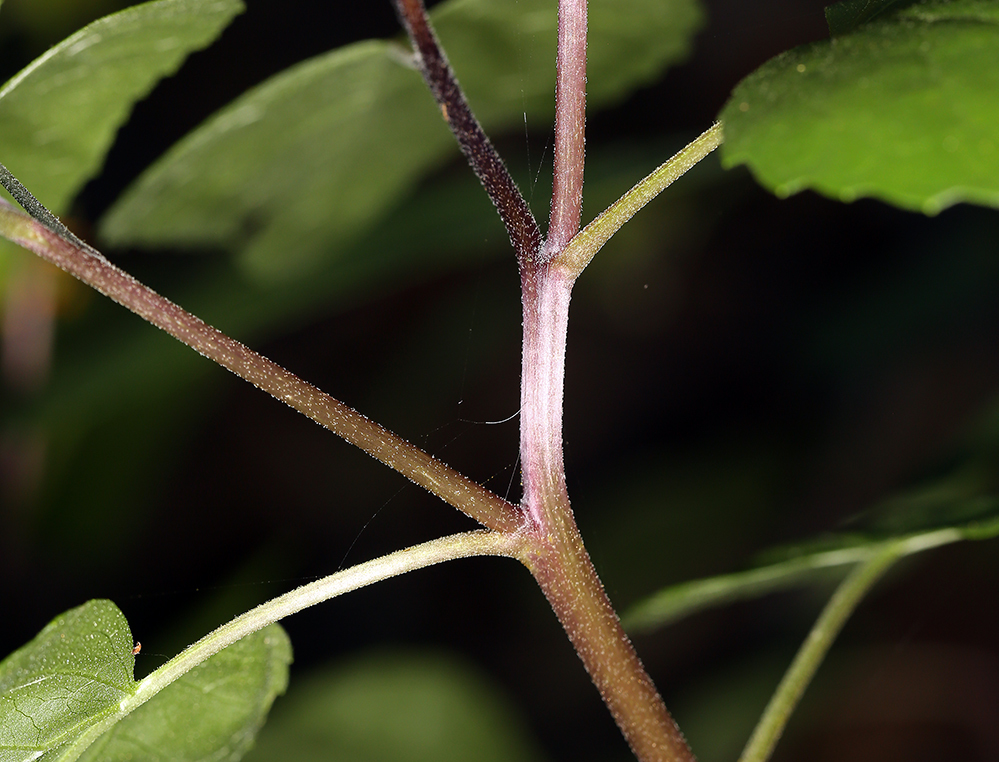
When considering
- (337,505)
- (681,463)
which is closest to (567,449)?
(681,463)

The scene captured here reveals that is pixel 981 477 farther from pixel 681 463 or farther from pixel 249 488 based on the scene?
pixel 249 488

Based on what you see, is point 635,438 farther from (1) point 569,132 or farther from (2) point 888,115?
(2) point 888,115

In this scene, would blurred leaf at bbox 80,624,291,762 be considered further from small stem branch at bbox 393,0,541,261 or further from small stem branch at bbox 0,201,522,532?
small stem branch at bbox 393,0,541,261

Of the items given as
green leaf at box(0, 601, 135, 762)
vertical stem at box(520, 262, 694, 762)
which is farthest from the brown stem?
green leaf at box(0, 601, 135, 762)

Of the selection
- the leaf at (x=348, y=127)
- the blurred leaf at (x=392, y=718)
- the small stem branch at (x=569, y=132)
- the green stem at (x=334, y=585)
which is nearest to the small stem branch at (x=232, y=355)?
the green stem at (x=334, y=585)

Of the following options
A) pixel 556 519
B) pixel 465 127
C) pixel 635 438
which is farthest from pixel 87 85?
pixel 635 438

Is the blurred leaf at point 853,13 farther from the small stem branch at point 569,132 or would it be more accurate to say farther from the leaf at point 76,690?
the leaf at point 76,690
